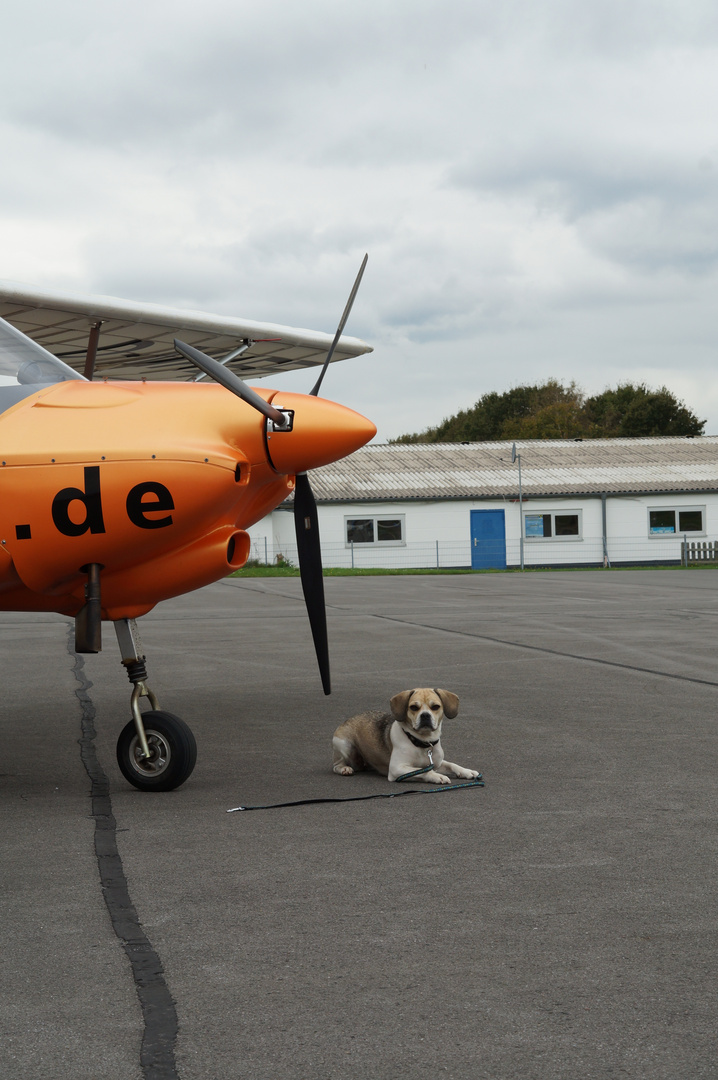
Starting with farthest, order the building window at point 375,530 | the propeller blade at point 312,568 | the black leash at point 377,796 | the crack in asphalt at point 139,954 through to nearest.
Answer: the building window at point 375,530 < the propeller blade at point 312,568 < the black leash at point 377,796 < the crack in asphalt at point 139,954

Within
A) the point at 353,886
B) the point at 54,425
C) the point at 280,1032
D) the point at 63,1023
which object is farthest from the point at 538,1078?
the point at 54,425

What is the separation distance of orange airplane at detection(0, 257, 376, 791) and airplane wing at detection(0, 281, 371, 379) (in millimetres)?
2261

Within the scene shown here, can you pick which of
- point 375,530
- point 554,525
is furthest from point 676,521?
point 375,530

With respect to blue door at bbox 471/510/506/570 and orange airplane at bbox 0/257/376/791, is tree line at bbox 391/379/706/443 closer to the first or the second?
blue door at bbox 471/510/506/570

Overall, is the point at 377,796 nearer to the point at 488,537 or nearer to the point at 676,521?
the point at 488,537

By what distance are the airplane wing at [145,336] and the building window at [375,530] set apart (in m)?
26.7

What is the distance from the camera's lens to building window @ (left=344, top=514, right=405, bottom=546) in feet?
125

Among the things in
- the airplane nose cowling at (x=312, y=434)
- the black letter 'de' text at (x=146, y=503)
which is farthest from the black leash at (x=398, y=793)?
the airplane nose cowling at (x=312, y=434)

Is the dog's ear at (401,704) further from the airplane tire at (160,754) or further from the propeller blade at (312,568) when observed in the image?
the airplane tire at (160,754)

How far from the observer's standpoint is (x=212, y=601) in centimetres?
2192

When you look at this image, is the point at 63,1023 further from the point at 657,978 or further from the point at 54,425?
the point at 54,425

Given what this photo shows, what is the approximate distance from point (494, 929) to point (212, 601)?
61.6 ft

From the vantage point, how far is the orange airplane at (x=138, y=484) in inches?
206

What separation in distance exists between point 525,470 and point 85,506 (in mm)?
37173
